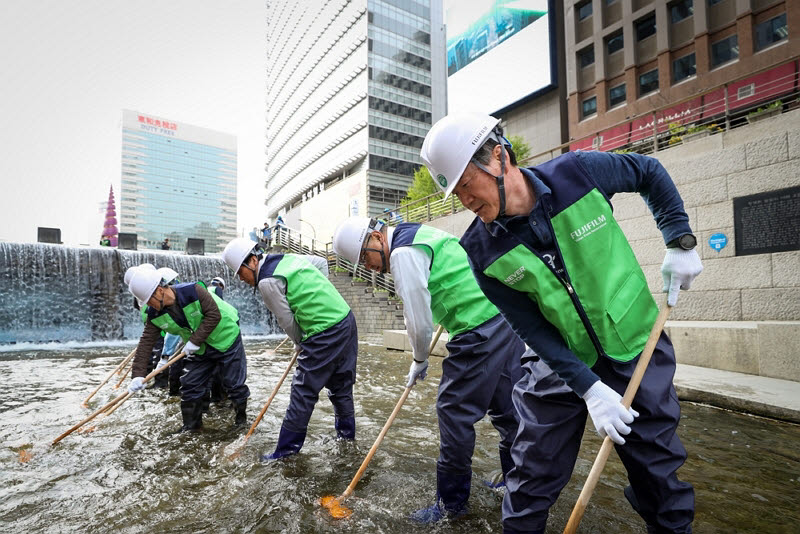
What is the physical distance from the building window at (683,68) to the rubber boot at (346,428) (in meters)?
24.6

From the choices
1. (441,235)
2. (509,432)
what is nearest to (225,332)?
(441,235)

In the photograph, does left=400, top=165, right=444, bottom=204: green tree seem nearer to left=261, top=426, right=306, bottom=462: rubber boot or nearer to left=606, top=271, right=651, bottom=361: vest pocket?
left=261, top=426, right=306, bottom=462: rubber boot

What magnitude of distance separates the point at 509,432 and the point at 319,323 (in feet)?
5.82

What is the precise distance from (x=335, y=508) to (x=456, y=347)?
1281 mm

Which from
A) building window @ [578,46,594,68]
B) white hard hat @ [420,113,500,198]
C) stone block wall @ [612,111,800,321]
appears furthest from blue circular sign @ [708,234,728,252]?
building window @ [578,46,594,68]

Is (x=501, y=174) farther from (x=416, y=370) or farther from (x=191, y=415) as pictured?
(x=191, y=415)

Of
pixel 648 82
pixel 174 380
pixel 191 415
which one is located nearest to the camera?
pixel 191 415

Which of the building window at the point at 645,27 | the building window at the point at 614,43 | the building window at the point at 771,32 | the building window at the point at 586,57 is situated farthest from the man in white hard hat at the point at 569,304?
the building window at the point at 586,57

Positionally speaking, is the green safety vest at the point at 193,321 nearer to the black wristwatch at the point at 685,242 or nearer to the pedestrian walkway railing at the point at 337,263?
the black wristwatch at the point at 685,242

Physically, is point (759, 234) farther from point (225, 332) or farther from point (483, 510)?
point (225, 332)

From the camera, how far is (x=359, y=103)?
4631 cm

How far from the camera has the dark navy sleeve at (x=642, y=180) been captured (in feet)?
5.76

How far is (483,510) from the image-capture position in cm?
267

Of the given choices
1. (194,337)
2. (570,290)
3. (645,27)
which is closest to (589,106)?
(645,27)
